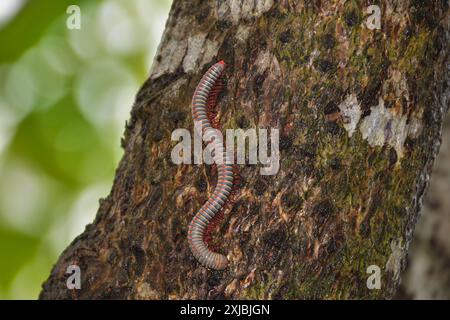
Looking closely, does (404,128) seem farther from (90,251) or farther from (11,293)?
(11,293)

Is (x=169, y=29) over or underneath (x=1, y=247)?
over

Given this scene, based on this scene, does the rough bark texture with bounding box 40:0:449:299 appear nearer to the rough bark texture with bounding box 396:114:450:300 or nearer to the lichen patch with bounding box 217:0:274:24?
the lichen patch with bounding box 217:0:274:24

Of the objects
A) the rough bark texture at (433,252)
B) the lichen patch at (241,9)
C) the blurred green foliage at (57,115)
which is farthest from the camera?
the blurred green foliage at (57,115)

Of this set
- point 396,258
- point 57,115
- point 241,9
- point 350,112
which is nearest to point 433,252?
point 396,258

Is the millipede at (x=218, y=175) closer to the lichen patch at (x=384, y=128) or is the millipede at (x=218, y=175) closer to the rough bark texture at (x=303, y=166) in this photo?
the rough bark texture at (x=303, y=166)

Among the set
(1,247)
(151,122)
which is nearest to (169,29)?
(151,122)

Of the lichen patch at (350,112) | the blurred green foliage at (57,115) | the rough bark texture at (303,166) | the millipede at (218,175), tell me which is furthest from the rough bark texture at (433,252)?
the blurred green foliage at (57,115)

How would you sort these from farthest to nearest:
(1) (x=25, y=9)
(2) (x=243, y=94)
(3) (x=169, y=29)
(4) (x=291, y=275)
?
(1) (x=25, y=9), (3) (x=169, y=29), (2) (x=243, y=94), (4) (x=291, y=275)
